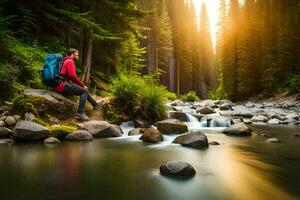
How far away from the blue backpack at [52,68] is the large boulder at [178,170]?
21.2ft

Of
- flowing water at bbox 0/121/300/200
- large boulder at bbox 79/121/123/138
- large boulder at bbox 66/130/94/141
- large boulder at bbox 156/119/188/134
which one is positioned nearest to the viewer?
flowing water at bbox 0/121/300/200

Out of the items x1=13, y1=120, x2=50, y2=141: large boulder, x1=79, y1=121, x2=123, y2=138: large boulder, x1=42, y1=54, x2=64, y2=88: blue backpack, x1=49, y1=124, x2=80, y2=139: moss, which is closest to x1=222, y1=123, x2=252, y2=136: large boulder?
x1=79, y1=121, x2=123, y2=138: large boulder

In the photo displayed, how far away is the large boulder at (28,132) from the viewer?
30.8 feet

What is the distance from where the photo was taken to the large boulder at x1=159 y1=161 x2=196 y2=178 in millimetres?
5898

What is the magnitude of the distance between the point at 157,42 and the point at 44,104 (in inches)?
1398

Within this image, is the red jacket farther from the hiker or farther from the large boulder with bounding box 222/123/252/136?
the large boulder with bounding box 222/123/252/136

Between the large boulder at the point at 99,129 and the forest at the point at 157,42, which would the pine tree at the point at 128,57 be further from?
the large boulder at the point at 99,129

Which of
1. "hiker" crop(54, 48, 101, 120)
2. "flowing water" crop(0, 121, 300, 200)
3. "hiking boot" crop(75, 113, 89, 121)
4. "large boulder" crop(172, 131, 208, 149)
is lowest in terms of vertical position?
"flowing water" crop(0, 121, 300, 200)

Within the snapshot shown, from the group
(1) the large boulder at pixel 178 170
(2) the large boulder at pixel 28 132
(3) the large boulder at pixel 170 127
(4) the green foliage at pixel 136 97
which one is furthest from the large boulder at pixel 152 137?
(1) the large boulder at pixel 178 170

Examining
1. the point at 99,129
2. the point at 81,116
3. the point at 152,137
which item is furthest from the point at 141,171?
the point at 81,116

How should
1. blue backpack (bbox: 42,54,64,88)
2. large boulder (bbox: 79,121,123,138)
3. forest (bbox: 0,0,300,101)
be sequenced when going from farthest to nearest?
forest (bbox: 0,0,300,101)
blue backpack (bbox: 42,54,64,88)
large boulder (bbox: 79,121,123,138)

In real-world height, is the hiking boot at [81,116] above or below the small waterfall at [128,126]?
above

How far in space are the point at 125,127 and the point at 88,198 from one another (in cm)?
842

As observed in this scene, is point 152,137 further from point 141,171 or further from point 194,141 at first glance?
point 141,171
